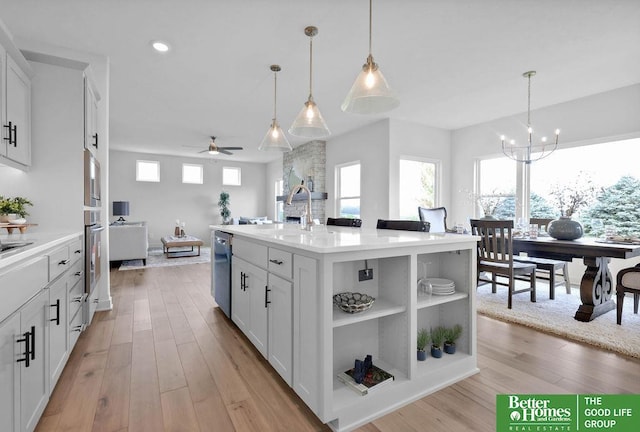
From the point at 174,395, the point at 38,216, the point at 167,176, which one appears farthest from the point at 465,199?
the point at 167,176

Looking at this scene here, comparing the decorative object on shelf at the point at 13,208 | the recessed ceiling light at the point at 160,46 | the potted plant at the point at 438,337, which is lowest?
the potted plant at the point at 438,337

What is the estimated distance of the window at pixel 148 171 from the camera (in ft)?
28.6

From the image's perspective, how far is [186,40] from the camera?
2889 mm

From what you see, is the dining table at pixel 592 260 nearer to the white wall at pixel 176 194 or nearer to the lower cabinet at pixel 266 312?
the lower cabinet at pixel 266 312

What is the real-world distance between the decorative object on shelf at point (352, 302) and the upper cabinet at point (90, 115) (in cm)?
247

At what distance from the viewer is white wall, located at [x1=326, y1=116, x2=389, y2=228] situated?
5.48 meters

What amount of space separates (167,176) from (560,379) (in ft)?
31.0

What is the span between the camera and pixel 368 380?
1646 mm

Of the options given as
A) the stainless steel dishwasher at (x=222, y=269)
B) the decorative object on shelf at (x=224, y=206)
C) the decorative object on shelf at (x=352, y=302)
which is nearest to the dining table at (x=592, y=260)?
the decorative object on shelf at (x=352, y=302)

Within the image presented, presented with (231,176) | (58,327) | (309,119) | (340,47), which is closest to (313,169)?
(231,176)

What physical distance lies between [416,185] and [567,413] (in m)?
4.63

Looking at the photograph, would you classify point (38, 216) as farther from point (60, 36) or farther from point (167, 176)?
point (167, 176)

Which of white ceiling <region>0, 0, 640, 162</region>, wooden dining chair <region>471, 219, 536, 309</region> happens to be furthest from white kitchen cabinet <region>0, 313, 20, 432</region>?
wooden dining chair <region>471, 219, 536, 309</region>

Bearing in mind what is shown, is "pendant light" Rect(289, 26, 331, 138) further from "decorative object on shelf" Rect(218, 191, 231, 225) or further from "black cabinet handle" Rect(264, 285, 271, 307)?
"decorative object on shelf" Rect(218, 191, 231, 225)
